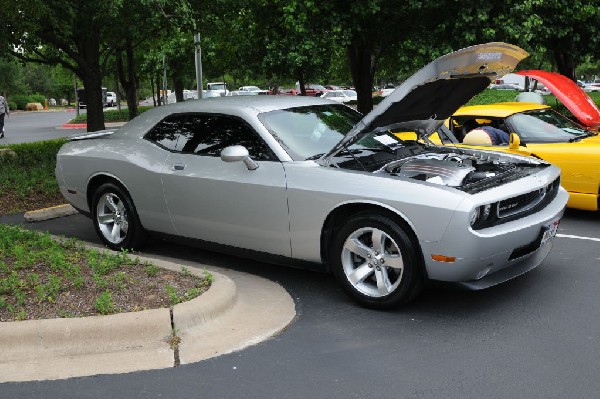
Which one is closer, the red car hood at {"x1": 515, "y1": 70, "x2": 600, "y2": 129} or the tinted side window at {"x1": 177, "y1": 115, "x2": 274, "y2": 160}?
the tinted side window at {"x1": 177, "y1": 115, "x2": 274, "y2": 160}

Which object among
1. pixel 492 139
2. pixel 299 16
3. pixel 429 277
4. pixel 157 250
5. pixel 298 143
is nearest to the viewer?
pixel 429 277

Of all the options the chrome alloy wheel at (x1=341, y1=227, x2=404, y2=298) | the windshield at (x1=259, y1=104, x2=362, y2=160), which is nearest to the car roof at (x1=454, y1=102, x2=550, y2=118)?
the windshield at (x1=259, y1=104, x2=362, y2=160)

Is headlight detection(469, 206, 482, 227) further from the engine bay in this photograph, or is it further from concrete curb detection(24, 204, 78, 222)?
concrete curb detection(24, 204, 78, 222)

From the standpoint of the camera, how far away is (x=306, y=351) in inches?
165

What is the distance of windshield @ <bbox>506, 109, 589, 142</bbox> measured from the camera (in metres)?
8.09

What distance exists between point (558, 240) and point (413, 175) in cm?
244

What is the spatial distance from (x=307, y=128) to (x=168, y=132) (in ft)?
4.71

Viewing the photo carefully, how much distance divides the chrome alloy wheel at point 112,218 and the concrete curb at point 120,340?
222cm

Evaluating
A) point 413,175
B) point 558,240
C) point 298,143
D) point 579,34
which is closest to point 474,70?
point 413,175

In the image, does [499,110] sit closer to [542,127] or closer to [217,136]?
[542,127]

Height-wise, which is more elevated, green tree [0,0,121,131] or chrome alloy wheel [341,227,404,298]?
green tree [0,0,121,131]

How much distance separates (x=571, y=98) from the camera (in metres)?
8.78

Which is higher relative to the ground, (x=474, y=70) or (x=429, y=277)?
(x=474, y=70)

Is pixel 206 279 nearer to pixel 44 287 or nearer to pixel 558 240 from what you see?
pixel 44 287
